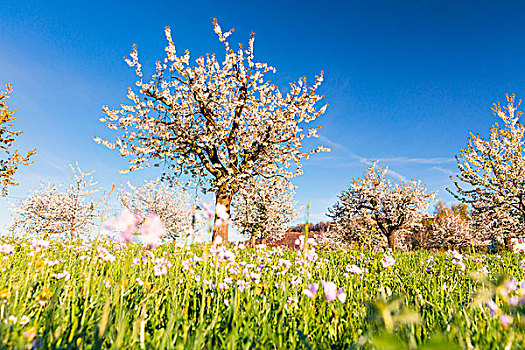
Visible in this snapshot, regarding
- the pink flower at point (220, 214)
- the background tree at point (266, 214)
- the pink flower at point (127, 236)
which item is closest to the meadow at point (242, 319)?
the pink flower at point (127, 236)

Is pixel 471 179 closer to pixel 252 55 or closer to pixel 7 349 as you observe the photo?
pixel 252 55

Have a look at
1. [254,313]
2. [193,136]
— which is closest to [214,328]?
[254,313]

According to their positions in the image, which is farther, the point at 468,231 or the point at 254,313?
the point at 468,231

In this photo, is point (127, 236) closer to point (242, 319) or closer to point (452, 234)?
point (242, 319)

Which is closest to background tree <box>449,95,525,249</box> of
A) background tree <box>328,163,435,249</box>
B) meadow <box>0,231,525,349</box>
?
background tree <box>328,163,435,249</box>

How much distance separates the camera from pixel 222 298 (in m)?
2.82

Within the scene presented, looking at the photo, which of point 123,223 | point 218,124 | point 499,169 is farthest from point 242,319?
point 499,169

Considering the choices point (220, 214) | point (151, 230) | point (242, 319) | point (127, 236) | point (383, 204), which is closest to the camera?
point (127, 236)

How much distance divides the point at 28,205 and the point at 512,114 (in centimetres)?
4600

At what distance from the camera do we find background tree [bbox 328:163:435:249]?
2711cm

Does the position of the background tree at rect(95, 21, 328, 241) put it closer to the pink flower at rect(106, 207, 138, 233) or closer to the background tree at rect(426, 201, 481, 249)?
the pink flower at rect(106, 207, 138, 233)

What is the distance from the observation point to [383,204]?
90.4 feet

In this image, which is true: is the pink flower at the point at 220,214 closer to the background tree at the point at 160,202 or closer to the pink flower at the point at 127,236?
the pink flower at the point at 127,236

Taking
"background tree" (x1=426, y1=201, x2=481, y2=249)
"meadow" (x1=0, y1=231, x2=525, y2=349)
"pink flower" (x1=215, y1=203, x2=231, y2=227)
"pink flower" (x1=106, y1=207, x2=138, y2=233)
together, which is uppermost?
"background tree" (x1=426, y1=201, x2=481, y2=249)
